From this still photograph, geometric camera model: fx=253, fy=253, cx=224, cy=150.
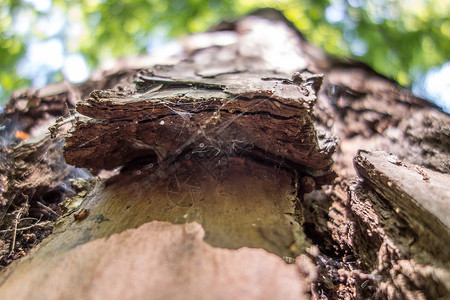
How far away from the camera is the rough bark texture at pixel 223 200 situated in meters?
0.77

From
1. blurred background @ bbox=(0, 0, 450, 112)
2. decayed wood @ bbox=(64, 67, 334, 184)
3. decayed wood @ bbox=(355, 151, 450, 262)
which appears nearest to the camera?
decayed wood @ bbox=(355, 151, 450, 262)

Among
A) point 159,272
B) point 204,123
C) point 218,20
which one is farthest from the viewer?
point 218,20

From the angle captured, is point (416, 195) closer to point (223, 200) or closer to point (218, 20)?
point (223, 200)

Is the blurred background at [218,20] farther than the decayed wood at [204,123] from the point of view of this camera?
Yes

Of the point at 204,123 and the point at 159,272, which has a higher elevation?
the point at 204,123

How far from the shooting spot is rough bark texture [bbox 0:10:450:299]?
2.51ft

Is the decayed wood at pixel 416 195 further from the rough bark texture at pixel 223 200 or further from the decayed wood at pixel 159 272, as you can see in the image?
the decayed wood at pixel 159 272

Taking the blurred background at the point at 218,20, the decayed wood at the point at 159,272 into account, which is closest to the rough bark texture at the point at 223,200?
the decayed wood at the point at 159,272

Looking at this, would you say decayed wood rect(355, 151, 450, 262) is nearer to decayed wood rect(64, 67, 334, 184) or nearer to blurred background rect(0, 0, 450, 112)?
decayed wood rect(64, 67, 334, 184)

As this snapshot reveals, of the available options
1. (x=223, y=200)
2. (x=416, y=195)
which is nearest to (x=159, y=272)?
(x=223, y=200)

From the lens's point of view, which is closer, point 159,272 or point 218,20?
point 159,272

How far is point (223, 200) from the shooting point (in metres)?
1.03

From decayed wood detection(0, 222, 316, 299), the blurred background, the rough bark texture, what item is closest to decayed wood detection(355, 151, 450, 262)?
the rough bark texture

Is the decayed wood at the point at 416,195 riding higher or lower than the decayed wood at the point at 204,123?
lower
